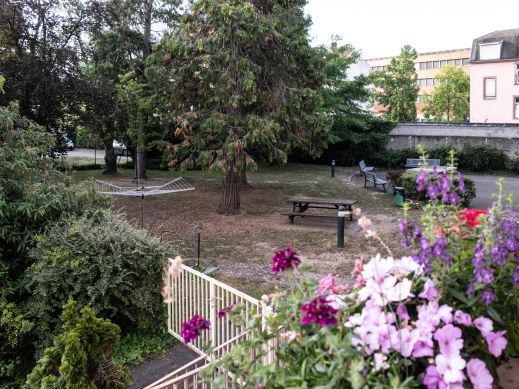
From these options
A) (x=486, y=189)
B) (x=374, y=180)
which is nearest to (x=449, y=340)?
(x=374, y=180)

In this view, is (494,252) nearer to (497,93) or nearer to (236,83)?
(236,83)

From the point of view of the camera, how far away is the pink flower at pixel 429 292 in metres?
1.72

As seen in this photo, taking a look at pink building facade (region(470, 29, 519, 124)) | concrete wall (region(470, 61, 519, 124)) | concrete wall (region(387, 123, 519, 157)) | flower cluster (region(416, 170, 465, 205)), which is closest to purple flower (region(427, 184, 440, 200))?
flower cluster (region(416, 170, 465, 205))

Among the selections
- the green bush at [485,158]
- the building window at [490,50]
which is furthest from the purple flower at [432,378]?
the building window at [490,50]

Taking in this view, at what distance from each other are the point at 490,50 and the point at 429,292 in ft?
126

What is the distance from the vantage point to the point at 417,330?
164cm

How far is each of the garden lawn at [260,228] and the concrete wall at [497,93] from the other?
67.0ft

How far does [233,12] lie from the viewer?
11977 mm

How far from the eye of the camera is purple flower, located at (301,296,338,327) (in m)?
1.70

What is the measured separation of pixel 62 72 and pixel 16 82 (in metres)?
1.72

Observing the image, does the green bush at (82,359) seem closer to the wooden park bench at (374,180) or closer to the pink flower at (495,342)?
the pink flower at (495,342)

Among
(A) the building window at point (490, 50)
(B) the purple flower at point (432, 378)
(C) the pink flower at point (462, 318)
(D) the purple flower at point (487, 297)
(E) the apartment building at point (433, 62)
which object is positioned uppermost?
(E) the apartment building at point (433, 62)

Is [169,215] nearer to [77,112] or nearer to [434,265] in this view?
[77,112]

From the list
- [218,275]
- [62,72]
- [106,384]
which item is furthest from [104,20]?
[106,384]
